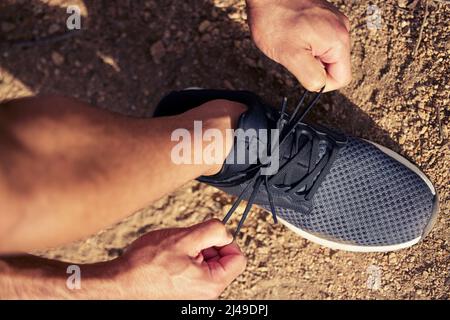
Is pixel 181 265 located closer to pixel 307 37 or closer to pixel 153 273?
pixel 153 273

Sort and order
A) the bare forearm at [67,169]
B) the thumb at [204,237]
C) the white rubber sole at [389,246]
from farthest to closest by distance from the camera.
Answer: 1. the white rubber sole at [389,246]
2. the thumb at [204,237]
3. the bare forearm at [67,169]

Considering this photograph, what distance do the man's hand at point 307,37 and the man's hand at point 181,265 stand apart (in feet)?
1.72

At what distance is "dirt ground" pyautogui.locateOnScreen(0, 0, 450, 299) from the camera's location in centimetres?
175

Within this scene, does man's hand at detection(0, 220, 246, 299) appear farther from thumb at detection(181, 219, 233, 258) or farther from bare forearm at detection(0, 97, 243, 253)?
bare forearm at detection(0, 97, 243, 253)

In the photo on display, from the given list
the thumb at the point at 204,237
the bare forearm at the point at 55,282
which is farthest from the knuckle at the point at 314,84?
the bare forearm at the point at 55,282

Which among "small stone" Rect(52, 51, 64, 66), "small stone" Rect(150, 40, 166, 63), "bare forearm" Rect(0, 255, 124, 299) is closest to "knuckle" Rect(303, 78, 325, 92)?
"small stone" Rect(150, 40, 166, 63)

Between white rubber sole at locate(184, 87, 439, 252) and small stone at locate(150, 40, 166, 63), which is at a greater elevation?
small stone at locate(150, 40, 166, 63)

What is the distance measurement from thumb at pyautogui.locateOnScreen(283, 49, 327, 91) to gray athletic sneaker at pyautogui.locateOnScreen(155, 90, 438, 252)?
9 centimetres

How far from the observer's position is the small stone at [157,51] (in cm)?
186

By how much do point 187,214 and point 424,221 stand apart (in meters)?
0.82

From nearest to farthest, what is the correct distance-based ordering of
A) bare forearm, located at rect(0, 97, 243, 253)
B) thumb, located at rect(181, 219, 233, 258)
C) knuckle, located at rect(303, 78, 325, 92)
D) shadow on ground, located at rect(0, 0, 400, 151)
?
bare forearm, located at rect(0, 97, 243, 253) < thumb, located at rect(181, 219, 233, 258) < knuckle, located at rect(303, 78, 325, 92) < shadow on ground, located at rect(0, 0, 400, 151)

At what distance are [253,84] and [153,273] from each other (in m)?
0.79

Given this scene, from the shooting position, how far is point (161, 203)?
187cm

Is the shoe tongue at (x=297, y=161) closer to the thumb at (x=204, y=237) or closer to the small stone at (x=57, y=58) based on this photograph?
the thumb at (x=204, y=237)
